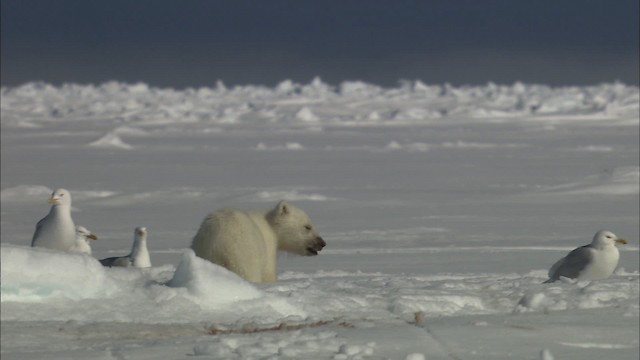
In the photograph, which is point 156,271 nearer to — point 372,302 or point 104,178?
point 372,302

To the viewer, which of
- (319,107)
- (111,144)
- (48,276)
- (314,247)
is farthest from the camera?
(319,107)

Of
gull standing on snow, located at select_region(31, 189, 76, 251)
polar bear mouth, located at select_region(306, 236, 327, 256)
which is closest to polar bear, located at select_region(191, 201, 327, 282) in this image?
polar bear mouth, located at select_region(306, 236, 327, 256)

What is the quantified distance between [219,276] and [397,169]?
48.6 ft

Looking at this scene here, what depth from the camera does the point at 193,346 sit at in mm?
4133

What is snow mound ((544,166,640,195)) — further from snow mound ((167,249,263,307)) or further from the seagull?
snow mound ((167,249,263,307))

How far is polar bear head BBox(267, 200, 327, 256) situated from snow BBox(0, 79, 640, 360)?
1.05 feet

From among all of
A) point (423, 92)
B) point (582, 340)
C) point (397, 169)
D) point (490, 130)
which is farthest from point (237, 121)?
point (582, 340)

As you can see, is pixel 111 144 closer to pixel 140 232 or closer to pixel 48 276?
pixel 140 232

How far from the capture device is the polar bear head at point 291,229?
22.1ft

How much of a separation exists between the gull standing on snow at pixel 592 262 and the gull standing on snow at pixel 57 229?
2.61m

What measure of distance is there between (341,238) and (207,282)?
609cm

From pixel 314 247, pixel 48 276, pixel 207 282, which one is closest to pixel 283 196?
pixel 314 247

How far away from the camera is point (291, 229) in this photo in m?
6.75

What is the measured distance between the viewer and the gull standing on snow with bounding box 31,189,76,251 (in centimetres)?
673
